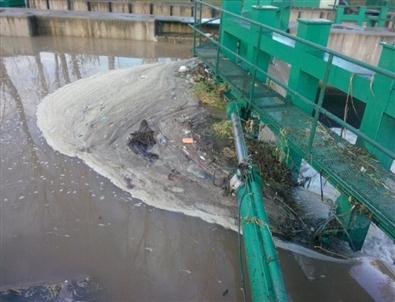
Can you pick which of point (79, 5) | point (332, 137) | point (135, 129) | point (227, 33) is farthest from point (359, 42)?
point (79, 5)

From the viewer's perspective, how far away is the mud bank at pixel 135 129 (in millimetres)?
4371

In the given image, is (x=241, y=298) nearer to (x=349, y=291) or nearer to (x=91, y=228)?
(x=349, y=291)

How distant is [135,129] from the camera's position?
575 centimetres

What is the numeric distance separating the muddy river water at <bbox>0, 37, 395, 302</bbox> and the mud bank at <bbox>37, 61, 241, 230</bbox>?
0.23m

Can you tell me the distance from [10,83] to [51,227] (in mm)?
5407

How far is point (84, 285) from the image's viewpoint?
10.3 feet

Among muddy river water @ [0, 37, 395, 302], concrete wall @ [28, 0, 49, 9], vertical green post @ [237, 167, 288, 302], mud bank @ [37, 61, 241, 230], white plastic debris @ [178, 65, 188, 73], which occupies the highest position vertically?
concrete wall @ [28, 0, 49, 9]

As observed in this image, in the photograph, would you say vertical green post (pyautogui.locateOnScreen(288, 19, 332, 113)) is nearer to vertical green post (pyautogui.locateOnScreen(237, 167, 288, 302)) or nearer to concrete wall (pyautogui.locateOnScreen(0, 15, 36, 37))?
vertical green post (pyautogui.locateOnScreen(237, 167, 288, 302))

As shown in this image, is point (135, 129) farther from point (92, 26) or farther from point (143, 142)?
point (92, 26)

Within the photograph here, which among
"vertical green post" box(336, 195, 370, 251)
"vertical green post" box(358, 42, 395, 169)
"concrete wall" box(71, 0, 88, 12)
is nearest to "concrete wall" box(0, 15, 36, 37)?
"concrete wall" box(71, 0, 88, 12)

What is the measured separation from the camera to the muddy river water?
3.24 metres

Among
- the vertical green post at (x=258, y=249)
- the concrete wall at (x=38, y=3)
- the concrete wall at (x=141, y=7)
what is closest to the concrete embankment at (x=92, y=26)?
the concrete wall at (x=141, y=7)

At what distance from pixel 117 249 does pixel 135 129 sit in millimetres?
2587

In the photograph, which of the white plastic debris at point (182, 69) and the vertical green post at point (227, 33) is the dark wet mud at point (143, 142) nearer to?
the vertical green post at point (227, 33)
